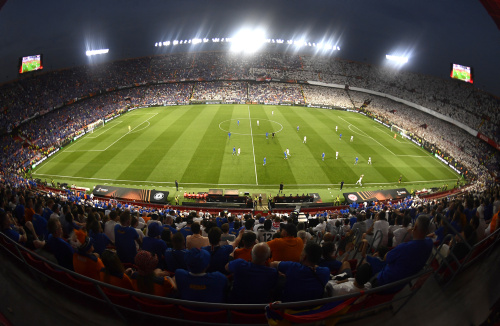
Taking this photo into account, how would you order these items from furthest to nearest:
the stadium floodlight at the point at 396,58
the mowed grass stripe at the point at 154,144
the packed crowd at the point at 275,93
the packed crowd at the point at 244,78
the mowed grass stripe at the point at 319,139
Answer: the stadium floodlight at the point at 396,58, the packed crowd at the point at 275,93, the packed crowd at the point at 244,78, the mowed grass stripe at the point at 319,139, the mowed grass stripe at the point at 154,144

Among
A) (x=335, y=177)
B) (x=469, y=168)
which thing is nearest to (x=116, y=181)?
(x=335, y=177)

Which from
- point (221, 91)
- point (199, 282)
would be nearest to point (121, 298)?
point (199, 282)

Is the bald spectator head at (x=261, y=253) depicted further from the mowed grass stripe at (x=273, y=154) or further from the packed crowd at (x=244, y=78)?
the packed crowd at (x=244, y=78)

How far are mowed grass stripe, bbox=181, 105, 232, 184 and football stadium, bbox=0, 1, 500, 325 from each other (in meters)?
0.27

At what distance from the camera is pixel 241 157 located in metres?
33.4

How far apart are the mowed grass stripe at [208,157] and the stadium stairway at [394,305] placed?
75.6 ft

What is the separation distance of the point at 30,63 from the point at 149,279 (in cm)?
6350

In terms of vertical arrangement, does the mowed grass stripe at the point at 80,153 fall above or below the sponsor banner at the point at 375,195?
above

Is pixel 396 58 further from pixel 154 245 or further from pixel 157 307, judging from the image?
pixel 157 307

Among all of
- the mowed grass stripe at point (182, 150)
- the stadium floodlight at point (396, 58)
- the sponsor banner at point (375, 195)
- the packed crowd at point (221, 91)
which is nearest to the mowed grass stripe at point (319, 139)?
the sponsor banner at point (375, 195)

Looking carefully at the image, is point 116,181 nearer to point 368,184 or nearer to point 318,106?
point 368,184

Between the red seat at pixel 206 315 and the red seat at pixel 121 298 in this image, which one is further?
the red seat at pixel 121 298

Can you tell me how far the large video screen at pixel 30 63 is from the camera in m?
47.6

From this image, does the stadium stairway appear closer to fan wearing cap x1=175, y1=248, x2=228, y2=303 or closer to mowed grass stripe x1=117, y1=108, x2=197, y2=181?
fan wearing cap x1=175, y1=248, x2=228, y2=303
